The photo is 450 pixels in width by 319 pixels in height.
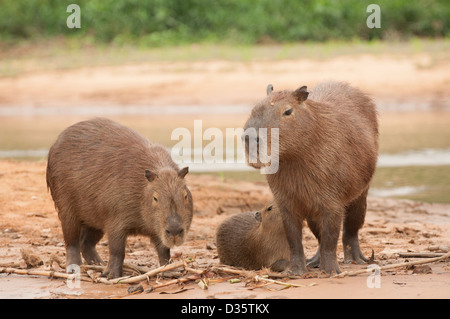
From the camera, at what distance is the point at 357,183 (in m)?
5.46

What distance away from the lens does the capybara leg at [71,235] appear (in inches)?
229

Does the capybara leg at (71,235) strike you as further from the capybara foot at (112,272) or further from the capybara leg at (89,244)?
the capybara foot at (112,272)

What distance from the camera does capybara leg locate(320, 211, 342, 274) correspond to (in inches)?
209

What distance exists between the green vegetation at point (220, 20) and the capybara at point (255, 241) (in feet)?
50.1

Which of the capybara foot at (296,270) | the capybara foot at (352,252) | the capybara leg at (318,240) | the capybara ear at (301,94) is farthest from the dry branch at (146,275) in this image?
the capybara foot at (352,252)

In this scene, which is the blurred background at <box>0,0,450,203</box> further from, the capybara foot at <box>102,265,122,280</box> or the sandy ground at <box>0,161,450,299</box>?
the capybara foot at <box>102,265,122,280</box>

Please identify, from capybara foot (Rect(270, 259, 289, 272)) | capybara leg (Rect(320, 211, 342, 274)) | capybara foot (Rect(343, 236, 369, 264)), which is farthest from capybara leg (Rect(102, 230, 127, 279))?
capybara foot (Rect(343, 236, 369, 264))

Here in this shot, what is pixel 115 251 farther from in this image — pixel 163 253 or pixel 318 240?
pixel 318 240

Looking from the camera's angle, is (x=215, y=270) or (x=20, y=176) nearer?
(x=215, y=270)

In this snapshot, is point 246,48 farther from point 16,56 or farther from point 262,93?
point 16,56

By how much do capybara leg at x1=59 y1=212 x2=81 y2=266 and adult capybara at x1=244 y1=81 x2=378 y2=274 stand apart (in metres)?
1.56

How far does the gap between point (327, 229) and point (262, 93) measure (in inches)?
469
